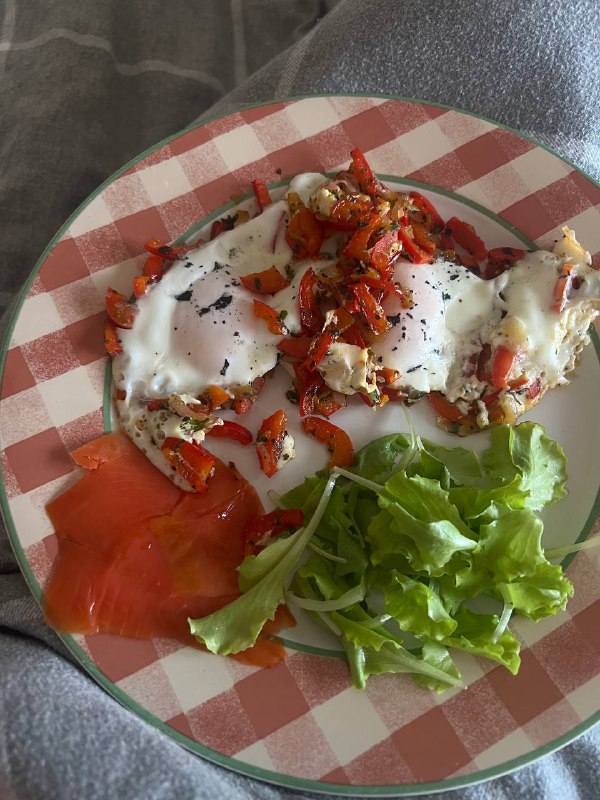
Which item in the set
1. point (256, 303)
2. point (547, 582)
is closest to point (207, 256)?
point (256, 303)

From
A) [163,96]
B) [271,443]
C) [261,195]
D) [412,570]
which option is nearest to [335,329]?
[271,443]

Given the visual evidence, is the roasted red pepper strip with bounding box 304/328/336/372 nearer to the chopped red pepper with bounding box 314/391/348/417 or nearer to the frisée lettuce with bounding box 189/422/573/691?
the chopped red pepper with bounding box 314/391/348/417

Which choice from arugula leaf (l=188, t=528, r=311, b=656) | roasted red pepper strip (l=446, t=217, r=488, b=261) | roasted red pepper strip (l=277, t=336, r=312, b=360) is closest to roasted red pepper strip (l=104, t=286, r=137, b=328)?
roasted red pepper strip (l=277, t=336, r=312, b=360)

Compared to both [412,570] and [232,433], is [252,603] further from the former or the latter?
[232,433]

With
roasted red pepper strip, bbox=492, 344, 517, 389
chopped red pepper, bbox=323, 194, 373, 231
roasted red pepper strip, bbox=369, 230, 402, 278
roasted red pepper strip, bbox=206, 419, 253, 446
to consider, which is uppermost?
chopped red pepper, bbox=323, 194, 373, 231

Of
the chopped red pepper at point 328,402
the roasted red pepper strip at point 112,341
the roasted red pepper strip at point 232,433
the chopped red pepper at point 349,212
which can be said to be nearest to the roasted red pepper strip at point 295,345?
the chopped red pepper at point 328,402

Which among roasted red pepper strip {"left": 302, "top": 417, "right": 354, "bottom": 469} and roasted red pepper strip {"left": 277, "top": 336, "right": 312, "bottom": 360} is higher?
roasted red pepper strip {"left": 277, "top": 336, "right": 312, "bottom": 360}
